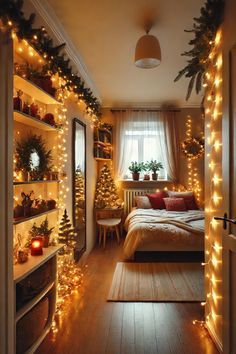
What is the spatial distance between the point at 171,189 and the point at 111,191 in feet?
4.69

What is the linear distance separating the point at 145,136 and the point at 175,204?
1735mm

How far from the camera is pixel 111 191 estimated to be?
5379 mm

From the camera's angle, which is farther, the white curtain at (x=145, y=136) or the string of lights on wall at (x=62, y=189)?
the white curtain at (x=145, y=136)

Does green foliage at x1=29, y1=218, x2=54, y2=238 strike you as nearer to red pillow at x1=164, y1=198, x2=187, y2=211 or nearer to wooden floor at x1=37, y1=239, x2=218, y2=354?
wooden floor at x1=37, y1=239, x2=218, y2=354

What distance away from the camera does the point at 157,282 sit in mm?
3164

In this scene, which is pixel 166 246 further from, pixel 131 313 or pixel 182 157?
pixel 182 157

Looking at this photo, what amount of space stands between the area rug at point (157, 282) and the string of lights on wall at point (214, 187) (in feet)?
1.97

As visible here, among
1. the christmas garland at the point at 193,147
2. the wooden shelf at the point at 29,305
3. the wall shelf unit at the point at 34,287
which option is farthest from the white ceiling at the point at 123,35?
the wooden shelf at the point at 29,305

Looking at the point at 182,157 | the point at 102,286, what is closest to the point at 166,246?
the point at 102,286

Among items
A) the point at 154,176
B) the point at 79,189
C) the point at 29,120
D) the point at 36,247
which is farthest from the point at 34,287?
the point at 154,176

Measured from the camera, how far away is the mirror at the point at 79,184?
3.42 meters

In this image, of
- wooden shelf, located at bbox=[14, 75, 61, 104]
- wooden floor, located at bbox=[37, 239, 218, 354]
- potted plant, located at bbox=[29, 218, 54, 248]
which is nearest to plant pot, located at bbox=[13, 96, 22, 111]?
wooden shelf, located at bbox=[14, 75, 61, 104]

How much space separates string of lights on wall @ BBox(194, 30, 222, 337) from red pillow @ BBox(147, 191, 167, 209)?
119 inches

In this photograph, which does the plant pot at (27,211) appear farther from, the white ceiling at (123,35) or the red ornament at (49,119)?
the white ceiling at (123,35)
